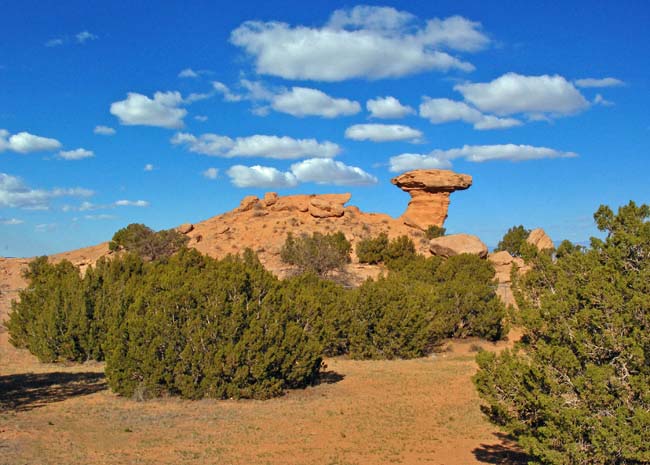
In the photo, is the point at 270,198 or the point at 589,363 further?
the point at 270,198

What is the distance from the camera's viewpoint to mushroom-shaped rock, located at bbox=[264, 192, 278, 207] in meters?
68.7

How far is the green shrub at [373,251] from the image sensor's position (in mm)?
47931

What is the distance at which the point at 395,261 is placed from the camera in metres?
43.1

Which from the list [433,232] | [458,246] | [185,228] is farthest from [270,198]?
[458,246]

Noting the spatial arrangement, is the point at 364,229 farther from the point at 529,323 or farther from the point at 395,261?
the point at 529,323

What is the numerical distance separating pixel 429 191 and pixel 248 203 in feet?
69.2

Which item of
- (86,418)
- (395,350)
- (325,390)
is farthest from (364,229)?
(86,418)

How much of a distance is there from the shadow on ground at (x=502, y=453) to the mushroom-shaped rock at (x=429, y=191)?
5102cm

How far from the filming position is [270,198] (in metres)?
69.2

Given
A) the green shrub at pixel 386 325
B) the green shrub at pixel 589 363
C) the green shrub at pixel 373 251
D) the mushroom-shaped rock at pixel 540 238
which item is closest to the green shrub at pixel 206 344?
the green shrub at pixel 386 325

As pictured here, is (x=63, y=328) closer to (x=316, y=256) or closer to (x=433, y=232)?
(x=316, y=256)

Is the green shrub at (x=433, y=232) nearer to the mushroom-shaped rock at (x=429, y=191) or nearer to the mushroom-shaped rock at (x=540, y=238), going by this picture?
the mushroom-shaped rock at (x=429, y=191)

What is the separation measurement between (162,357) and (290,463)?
20.8ft

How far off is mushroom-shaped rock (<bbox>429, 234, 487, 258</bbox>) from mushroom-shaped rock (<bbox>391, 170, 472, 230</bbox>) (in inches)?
658
